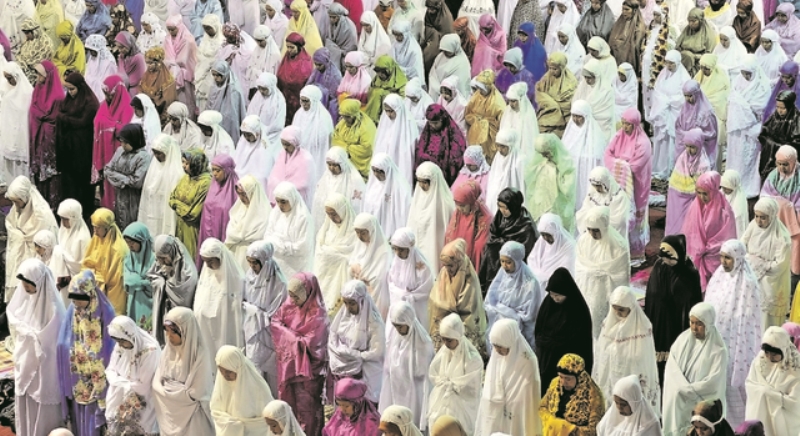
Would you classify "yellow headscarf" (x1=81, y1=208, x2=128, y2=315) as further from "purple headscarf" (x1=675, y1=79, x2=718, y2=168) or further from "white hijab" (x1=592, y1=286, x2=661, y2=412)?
"purple headscarf" (x1=675, y1=79, x2=718, y2=168)

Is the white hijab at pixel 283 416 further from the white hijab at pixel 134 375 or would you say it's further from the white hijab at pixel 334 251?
the white hijab at pixel 334 251

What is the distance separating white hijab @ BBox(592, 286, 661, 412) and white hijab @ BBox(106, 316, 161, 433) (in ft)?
10.0

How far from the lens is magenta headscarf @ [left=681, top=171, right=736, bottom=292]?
15195mm

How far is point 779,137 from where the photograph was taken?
57.3ft

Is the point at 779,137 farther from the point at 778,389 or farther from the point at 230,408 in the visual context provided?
the point at 230,408

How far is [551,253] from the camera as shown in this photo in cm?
1476

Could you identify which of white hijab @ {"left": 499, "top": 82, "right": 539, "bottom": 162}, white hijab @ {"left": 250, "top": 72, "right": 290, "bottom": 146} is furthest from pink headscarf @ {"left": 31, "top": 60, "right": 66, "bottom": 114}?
white hijab @ {"left": 499, "top": 82, "right": 539, "bottom": 162}

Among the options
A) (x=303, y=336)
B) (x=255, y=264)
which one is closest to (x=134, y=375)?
(x=303, y=336)

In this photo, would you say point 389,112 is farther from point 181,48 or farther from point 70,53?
point 70,53

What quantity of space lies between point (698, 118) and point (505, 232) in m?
3.55

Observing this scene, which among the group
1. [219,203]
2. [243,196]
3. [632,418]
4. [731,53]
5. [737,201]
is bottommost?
[219,203]

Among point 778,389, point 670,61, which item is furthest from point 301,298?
point 670,61

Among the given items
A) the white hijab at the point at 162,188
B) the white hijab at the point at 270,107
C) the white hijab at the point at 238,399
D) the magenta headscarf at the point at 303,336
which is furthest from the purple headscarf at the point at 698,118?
the white hijab at the point at 238,399

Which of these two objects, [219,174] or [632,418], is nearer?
[632,418]
